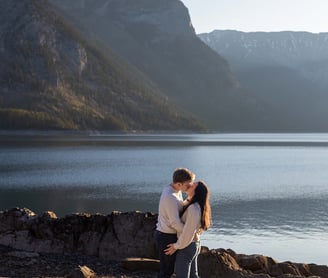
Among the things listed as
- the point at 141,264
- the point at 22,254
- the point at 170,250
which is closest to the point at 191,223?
the point at 170,250

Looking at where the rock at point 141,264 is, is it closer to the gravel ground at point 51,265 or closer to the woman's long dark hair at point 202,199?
the gravel ground at point 51,265

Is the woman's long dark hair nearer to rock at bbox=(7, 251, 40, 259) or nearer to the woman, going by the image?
the woman

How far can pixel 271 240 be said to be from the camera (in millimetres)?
36281

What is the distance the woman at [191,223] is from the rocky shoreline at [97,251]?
4.48 metres

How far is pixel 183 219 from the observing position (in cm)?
1243

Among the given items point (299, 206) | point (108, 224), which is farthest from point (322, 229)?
point (108, 224)

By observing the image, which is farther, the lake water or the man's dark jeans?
the lake water

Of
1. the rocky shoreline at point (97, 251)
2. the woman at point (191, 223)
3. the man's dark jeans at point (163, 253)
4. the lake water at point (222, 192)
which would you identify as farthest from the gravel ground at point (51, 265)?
the lake water at point (222, 192)

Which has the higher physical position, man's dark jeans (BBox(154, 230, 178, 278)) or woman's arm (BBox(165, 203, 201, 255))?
woman's arm (BBox(165, 203, 201, 255))

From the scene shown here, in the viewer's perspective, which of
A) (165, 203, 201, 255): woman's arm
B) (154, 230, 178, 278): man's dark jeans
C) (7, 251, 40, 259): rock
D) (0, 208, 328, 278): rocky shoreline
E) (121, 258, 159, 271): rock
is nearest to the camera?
(165, 203, 201, 255): woman's arm

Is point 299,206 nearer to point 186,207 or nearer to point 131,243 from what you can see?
point 131,243

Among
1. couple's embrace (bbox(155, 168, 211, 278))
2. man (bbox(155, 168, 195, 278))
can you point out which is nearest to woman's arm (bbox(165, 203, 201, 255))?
couple's embrace (bbox(155, 168, 211, 278))

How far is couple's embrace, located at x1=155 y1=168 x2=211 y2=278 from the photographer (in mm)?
12195

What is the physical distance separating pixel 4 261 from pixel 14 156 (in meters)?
95.4
